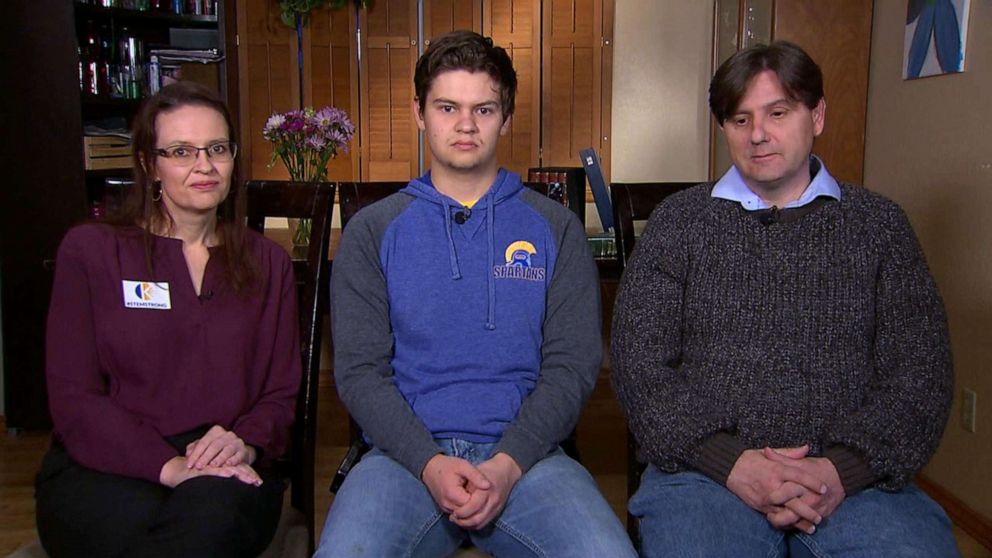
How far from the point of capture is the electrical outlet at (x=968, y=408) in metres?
2.47

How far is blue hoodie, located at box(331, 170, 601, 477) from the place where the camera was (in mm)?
1525

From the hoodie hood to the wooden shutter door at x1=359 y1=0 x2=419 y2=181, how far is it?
146 inches

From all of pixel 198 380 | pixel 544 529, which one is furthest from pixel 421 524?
pixel 198 380

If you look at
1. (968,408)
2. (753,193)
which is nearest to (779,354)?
(753,193)

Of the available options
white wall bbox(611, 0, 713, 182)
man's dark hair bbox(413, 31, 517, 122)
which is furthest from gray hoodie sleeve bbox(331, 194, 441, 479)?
white wall bbox(611, 0, 713, 182)

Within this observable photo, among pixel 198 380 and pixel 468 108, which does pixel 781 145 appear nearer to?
pixel 468 108

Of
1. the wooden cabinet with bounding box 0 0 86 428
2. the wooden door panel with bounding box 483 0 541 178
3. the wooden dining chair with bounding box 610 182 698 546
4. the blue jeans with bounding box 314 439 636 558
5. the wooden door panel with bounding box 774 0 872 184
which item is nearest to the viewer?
the blue jeans with bounding box 314 439 636 558

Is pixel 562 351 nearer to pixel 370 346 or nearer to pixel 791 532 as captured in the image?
pixel 370 346

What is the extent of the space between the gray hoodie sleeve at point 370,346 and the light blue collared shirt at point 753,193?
0.57 m

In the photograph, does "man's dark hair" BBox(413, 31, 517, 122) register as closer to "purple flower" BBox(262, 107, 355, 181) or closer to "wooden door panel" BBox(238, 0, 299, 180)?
"purple flower" BBox(262, 107, 355, 181)

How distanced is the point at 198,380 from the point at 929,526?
1153 mm

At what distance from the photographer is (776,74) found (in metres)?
1.57

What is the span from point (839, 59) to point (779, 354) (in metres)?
1.95

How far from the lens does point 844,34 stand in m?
3.09
